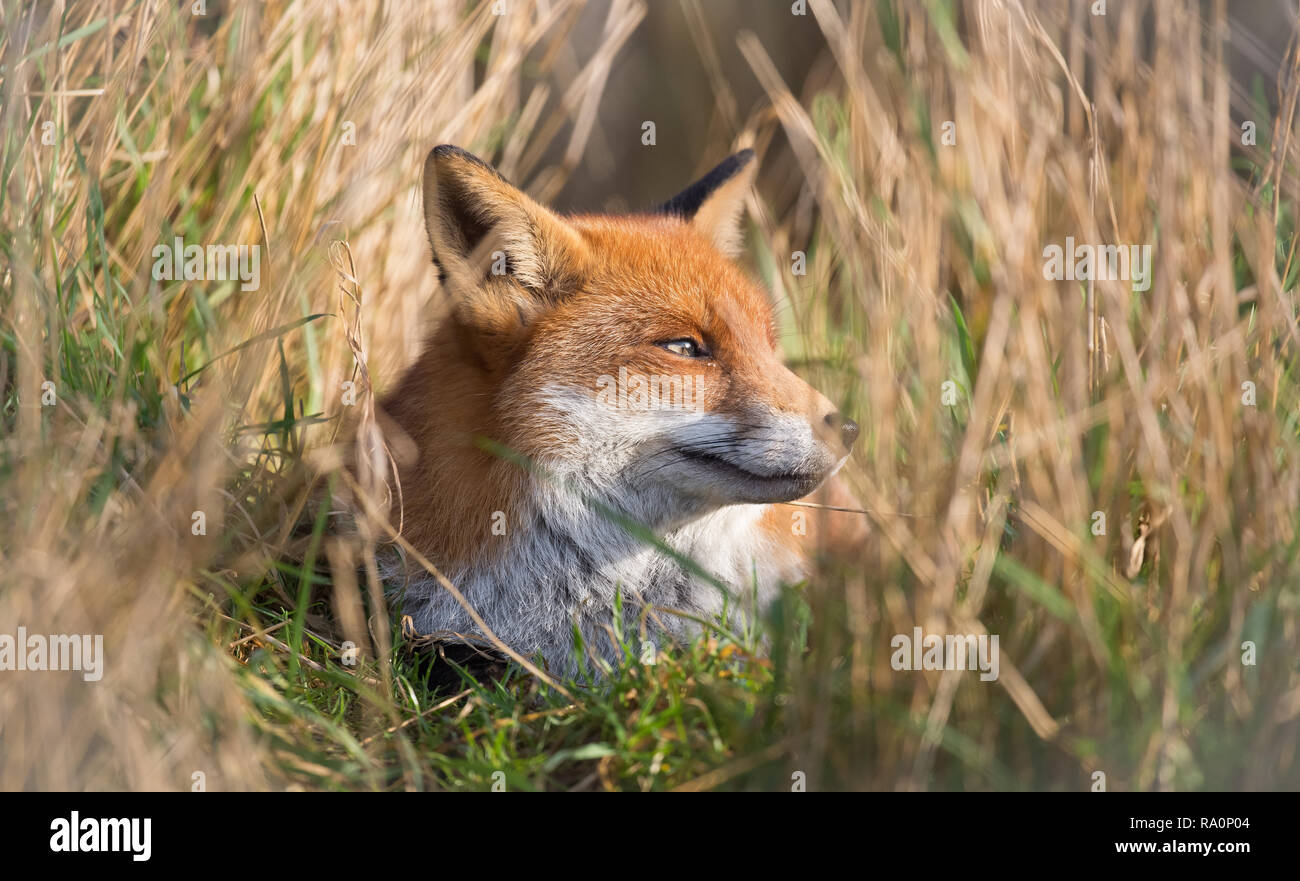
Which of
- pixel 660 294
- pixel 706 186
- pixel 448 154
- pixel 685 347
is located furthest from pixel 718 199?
pixel 448 154

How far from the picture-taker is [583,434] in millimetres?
3082

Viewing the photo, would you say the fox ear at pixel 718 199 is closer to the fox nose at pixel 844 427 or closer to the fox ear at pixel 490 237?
the fox ear at pixel 490 237

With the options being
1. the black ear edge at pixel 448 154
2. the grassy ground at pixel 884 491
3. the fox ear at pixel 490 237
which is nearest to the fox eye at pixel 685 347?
the fox ear at pixel 490 237

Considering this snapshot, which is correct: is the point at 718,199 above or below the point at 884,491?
above

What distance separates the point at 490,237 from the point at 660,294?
56 cm

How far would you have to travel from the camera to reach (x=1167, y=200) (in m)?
2.62

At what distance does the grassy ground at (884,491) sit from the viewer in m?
2.27

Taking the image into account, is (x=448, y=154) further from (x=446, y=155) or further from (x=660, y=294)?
(x=660, y=294)

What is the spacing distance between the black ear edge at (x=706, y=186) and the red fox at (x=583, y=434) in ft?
1.82

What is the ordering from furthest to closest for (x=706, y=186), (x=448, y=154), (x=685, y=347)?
(x=706, y=186)
(x=685, y=347)
(x=448, y=154)

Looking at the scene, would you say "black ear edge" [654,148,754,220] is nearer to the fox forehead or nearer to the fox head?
the fox forehead

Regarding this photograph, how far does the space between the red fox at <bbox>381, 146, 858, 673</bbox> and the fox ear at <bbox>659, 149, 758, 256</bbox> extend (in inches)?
21.7

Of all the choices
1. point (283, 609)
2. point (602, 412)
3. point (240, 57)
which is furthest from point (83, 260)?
point (602, 412)
